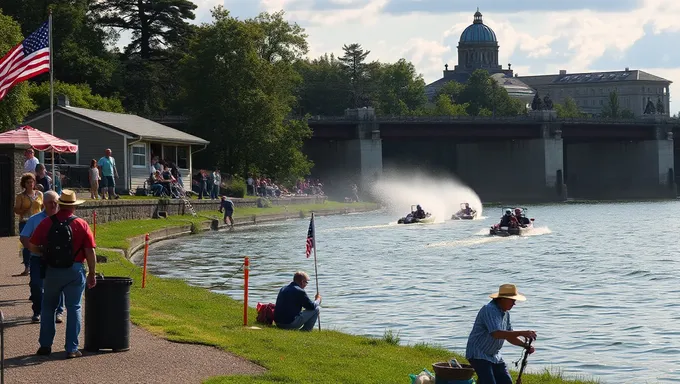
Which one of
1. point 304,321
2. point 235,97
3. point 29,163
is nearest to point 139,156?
point 235,97

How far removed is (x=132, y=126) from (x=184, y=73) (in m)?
25.8

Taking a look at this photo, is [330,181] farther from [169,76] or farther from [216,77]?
[216,77]

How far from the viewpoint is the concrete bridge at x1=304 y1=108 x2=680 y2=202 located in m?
129

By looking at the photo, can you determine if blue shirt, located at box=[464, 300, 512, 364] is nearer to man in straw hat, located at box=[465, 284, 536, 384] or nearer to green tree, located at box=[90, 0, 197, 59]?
man in straw hat, located at box=[465, 284, 536, 384]

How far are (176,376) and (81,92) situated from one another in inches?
2948

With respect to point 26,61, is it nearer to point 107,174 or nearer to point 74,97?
point 107,174

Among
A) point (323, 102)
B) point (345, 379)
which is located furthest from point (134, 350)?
point (323, 102)

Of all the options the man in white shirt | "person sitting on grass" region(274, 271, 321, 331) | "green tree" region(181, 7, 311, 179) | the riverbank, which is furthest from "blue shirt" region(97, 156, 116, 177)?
"green tree" region(181, 7, 311, 179)

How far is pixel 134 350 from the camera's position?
17.9 meters

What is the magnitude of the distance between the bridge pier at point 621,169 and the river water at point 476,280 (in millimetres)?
83151

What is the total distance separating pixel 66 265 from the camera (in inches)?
662

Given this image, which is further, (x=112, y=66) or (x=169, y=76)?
(x=169, y=76)

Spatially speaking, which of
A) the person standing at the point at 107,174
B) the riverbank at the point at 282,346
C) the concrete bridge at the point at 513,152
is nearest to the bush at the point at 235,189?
the person standing at the point at 107,174

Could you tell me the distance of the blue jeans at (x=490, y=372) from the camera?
1477 cm
